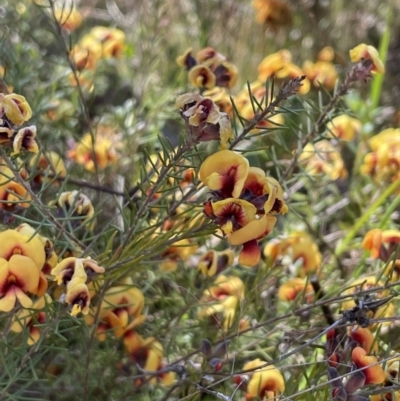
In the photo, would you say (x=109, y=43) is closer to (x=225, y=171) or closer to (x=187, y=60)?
(x=187, y=60)

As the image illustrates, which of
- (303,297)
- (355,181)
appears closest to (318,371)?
(303,297)

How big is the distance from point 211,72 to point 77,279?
1.27ft

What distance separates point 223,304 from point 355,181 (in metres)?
0.59

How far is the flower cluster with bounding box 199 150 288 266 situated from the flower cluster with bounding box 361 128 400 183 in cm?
52

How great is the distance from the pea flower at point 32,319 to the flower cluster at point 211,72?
1.16ft

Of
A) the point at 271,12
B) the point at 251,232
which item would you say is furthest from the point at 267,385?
the point at 271,12

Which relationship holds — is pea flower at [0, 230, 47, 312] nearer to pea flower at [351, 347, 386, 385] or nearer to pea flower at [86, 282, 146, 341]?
pea flower at [86, 282, 146, 341]

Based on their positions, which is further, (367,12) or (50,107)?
(367,12)

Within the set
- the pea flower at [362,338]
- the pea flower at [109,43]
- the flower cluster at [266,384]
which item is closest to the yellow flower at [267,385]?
the flower cluster at [266,384]

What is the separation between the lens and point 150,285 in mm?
883

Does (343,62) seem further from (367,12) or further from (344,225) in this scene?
(344,225)

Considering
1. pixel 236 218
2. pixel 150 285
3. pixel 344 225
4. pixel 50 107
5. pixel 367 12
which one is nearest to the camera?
pixel 236 218

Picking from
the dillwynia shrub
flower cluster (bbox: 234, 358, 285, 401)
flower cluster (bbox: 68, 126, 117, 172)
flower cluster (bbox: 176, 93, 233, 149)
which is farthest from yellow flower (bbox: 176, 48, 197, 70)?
flower cluster (bbox: 234, 358, 285, 401)

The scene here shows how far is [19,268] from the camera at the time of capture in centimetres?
59
